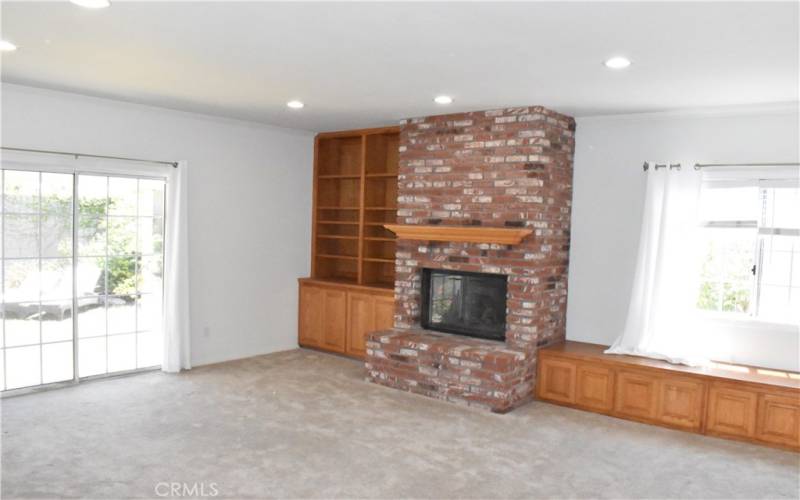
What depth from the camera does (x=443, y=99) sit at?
5.13m

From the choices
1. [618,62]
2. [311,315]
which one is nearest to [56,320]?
[311,315]

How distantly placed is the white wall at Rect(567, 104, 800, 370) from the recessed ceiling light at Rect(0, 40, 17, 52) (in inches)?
181

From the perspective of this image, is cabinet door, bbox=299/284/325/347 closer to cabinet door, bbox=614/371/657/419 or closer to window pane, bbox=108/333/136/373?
window pane, bbox=108/333/136/373

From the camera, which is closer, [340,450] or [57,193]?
[340,450]

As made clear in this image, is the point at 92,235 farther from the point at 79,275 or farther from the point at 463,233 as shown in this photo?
the point at 463,233

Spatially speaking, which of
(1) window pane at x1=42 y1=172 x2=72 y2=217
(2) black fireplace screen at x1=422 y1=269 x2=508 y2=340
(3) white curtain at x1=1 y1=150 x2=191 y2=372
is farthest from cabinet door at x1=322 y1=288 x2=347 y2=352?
(1) window pane at x1=42 y1=172 x2=72 y2=217

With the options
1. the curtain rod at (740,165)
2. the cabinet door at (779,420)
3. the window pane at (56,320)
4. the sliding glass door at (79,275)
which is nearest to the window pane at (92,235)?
the sliding glass door at (79,275)

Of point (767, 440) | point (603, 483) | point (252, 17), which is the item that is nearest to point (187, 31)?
point (252, 17)

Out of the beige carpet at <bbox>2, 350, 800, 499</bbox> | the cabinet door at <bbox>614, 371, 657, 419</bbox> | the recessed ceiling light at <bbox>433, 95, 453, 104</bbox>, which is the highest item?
the recessed ceiling light at <bbox>433, 95, 453, 104</bbox>

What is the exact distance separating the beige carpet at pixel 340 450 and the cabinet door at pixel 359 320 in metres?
1.22

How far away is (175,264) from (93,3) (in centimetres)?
346

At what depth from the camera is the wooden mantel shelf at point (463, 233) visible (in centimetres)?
533

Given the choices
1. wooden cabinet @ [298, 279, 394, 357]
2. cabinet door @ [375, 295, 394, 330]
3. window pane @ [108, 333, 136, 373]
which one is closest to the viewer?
window pane @ [108, 333, 136, 373]

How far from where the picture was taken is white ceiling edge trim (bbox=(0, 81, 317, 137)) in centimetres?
512
